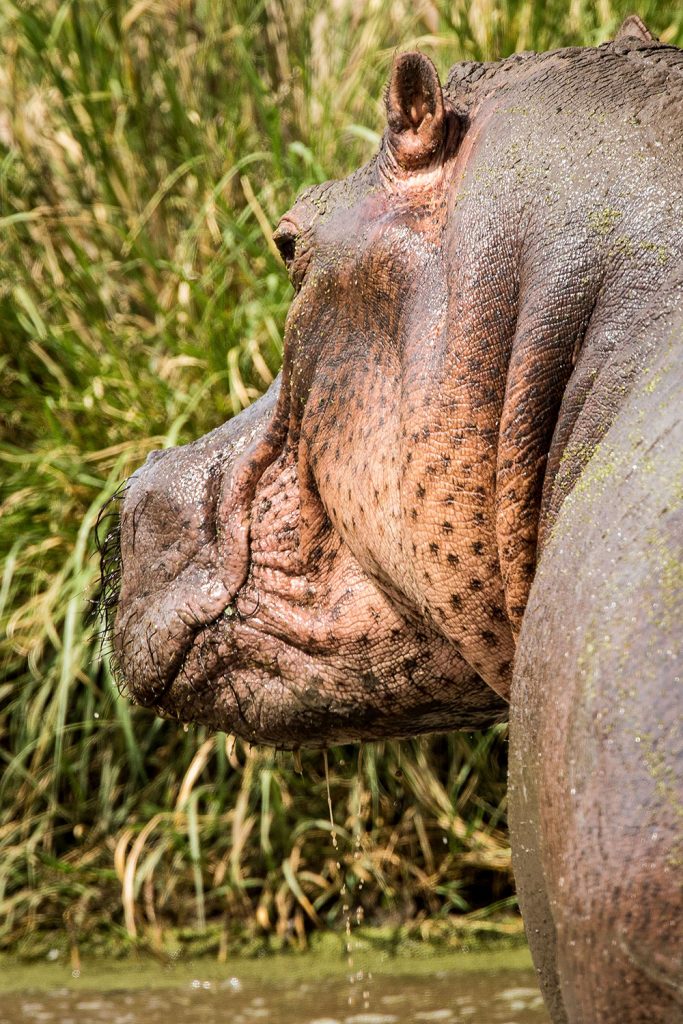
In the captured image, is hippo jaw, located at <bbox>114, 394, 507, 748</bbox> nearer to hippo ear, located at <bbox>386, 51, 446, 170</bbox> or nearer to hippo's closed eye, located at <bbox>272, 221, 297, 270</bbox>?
hippo's closed eye, located at <bbox>272, 221, 297, 270</bbox>

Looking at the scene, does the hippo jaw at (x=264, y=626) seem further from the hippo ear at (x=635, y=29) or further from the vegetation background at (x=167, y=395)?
the vegetation background at (x=167, y=395)

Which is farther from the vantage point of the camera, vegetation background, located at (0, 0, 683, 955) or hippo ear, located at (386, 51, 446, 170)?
vegetation background, located at (0, 0, 683, 955)

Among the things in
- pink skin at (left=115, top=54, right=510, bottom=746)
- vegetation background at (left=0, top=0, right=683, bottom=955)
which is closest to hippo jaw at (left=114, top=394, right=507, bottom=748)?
pink skin at (left=115, top=54, right=510, bottom=746)

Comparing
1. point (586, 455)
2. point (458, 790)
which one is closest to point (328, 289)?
point (586, 455)

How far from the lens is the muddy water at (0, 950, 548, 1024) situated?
11.5ft

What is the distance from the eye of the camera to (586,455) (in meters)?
1.52

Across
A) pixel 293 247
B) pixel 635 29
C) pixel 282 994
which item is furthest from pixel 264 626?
pixel 282 994

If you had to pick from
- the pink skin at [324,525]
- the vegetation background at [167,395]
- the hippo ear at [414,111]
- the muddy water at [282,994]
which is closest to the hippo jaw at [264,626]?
the pink skin at [324,525]

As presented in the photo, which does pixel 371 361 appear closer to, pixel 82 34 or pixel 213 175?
pixel 213 175

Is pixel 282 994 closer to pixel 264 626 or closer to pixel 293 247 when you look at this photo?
pixel 264 626

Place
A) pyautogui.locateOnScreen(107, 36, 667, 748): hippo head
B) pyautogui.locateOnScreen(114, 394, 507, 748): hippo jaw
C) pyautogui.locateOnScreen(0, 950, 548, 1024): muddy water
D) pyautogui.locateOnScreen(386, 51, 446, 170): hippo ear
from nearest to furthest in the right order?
pyautogui.locateOnScreen(107, 36, 667, 748): hippo head, pyautogui.locateOnScreen(386, 51, 446, 170): hippo ear, pyautogui.locateOnScreen(114, 394, 507, 748): hippo jaw, pyautogui.locateOnScreen(0, 950, 548, 1024): muddy water

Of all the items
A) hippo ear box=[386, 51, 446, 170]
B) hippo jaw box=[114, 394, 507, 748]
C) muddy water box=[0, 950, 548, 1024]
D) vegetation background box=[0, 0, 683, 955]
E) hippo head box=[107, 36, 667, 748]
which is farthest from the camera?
vegetation background box=[0, 0, 683, 955]

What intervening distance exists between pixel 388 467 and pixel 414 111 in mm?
458

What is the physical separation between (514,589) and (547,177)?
18.3 inches
